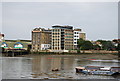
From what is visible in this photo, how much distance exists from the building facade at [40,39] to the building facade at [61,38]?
6.13 meters

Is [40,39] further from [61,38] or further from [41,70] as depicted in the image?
[41,70]

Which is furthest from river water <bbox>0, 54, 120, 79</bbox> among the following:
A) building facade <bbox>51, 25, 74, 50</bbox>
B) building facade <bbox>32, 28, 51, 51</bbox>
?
building facade <bbox>32, 28, 51, 51</bbox>

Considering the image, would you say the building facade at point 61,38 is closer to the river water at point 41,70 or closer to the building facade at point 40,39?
the building facade at point 40,39

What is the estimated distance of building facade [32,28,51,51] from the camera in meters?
118

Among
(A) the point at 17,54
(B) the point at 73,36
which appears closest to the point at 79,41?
(B) the point at 73,36

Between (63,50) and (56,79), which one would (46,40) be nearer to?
(63,50)

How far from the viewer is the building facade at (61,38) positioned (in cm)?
11219

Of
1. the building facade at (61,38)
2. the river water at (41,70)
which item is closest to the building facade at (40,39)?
the building facade at (61,38)

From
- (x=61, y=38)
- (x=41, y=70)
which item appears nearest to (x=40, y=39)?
(x=61, y=38)

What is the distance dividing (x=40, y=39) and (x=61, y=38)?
401 inches

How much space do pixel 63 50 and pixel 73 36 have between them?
9.08 meters

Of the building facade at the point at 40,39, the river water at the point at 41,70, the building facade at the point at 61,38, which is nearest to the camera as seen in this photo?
the river water at the point at 41,70

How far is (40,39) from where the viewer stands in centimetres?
11769

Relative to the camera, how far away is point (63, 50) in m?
112
